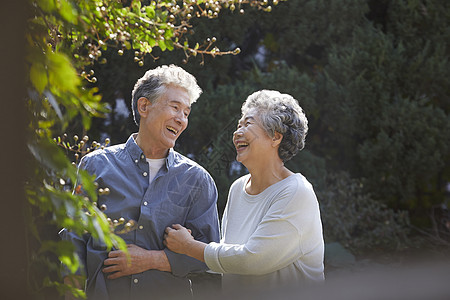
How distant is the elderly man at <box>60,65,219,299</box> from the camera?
2283 millimetres

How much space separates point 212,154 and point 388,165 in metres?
1.89

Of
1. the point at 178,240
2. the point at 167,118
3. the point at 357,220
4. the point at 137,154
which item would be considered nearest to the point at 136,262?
the point at 178,240

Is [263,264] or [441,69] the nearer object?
[263,264]

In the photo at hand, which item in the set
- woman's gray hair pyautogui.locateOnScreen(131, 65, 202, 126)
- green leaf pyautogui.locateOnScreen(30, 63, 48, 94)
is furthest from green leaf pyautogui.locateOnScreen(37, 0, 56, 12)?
woman's gray hair pyautogui.locateOnScreen(131, 65, 202, 126)

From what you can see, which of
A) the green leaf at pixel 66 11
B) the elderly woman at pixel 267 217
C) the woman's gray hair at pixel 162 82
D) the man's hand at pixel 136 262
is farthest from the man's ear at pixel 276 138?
the green leaf at pixel 66 11

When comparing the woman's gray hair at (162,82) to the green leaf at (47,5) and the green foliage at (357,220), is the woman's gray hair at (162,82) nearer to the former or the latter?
the green leaf at (47,5)

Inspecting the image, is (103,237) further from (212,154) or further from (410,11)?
(410,11)

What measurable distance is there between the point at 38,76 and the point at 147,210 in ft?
5.09

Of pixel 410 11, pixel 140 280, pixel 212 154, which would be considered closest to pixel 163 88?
pixel 140 280

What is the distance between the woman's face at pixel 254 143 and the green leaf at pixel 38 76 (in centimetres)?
170

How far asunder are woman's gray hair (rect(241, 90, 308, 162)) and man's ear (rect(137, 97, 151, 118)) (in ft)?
1.59

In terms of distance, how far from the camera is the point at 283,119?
250cm

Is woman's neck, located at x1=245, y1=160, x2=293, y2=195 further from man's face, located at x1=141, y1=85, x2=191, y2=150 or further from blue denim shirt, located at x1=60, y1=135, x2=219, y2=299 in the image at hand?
man's face, located at x1=141, y1=85, x2=191, y2=150

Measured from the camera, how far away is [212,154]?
517 centimetres
